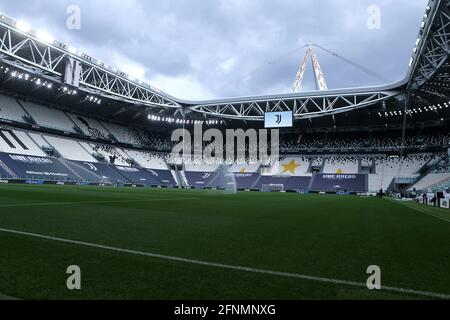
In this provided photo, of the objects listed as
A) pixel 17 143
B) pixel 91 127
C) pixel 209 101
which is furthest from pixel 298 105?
pixel 17 143

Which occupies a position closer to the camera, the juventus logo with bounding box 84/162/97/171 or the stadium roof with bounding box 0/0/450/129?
the stadium roof with bounding box 0/0/450/129

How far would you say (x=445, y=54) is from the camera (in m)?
27.8

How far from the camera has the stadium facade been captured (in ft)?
139

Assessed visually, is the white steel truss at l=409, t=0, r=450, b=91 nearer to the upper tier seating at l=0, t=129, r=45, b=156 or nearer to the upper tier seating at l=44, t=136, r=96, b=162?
the upper tier seating at l=44, t=136, r=96, b=162

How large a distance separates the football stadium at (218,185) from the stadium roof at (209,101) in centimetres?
24

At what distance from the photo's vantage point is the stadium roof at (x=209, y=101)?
29.6 metres

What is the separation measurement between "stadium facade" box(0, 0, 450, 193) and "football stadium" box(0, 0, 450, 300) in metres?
0.32

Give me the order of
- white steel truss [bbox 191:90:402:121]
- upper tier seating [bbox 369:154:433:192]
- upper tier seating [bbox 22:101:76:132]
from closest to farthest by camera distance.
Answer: white steel truss [bbox 191:90:402:121] → upper tier seating [bbox 22:101:76:132] → upper tier seating [bbox 369:154:433:192]

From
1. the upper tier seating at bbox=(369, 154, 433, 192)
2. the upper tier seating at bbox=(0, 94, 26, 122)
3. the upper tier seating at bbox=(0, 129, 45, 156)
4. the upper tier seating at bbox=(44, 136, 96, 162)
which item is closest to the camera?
the upper tier seating at bbox=(0, 129, 45, 156)

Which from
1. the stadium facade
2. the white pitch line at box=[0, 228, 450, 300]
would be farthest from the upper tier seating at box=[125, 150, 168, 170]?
the white pitch line at box=[0, 228, 450, 300]

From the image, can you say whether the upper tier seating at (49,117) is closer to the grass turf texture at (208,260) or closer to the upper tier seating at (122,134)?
the upper tier seating at (122,134)

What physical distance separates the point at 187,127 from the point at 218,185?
1950 cm

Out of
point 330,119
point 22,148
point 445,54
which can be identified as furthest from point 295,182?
point 22,148
